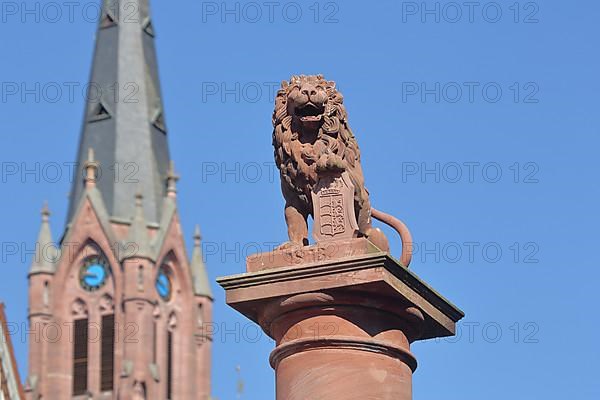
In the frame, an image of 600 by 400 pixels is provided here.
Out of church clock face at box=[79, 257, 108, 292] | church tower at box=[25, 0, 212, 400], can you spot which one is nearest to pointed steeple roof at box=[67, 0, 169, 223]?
church tower at box=[25, 0, 212, 400]

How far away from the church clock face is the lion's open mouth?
102 meters

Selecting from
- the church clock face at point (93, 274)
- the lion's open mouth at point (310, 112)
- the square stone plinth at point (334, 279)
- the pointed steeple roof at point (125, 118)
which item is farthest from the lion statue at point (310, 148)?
the pointed steeple roof at point (125, 118)

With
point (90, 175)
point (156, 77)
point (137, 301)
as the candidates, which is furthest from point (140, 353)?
point (156, 77)

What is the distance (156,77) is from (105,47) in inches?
131

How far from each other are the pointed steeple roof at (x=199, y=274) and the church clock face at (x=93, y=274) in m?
4.87

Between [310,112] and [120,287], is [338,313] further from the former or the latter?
[120,287]

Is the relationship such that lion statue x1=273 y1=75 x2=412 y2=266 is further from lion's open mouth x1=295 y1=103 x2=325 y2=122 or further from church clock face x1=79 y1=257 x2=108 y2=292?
church clock face x1=79 y1=257 x2=108 y2=292

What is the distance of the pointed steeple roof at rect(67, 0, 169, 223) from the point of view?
119500 millimetres

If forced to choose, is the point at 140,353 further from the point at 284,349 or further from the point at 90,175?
the point at 284,349

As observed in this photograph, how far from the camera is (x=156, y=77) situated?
409 feet

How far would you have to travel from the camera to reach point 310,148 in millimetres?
14398

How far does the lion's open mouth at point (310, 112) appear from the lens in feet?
47.2

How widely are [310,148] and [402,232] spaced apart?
954 millimetres

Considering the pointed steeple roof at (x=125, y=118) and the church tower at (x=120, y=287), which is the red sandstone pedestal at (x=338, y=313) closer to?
the church tower at (x=120, y=287)
